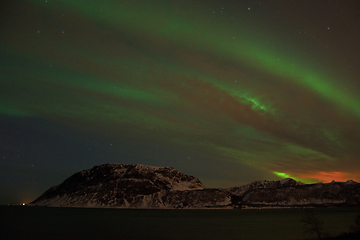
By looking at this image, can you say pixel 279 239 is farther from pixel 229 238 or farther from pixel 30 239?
pixel 30 239

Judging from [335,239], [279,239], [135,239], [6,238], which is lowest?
[6,238]

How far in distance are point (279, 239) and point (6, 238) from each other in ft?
274

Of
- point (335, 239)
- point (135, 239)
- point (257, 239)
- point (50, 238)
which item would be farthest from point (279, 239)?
point (50, 238)

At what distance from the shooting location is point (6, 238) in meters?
89.6

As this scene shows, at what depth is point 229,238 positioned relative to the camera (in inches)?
3556

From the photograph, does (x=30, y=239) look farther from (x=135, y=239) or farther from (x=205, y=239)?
(x=205, y=239)

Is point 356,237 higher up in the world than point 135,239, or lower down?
higher up

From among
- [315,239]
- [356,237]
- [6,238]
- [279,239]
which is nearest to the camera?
[356,237]

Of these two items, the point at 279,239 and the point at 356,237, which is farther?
the point at 279,239

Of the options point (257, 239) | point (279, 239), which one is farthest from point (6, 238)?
point (279, 239)

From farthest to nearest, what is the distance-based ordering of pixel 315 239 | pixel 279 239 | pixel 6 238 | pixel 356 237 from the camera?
pixel 6 238, pixel 279 239, pixel 315 239, pixel 356 237

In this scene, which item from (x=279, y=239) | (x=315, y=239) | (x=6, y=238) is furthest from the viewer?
(x=6, y=238)

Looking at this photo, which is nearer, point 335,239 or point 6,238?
point 335,239

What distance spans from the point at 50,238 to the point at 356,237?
85059 mm
